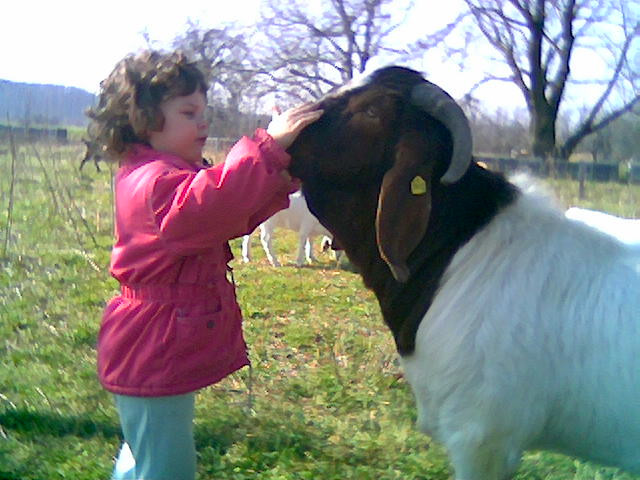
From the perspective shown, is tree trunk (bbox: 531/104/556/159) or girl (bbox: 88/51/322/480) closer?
girl (bbox: 88/51/322/480)

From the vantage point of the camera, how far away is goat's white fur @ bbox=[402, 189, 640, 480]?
251cm

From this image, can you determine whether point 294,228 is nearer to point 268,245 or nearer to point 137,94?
point 268,245

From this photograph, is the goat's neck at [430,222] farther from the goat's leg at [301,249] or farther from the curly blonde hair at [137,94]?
the goat's leg at [301,249]

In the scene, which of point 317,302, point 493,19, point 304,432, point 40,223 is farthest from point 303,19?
point 304,432

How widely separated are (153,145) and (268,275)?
653 cm

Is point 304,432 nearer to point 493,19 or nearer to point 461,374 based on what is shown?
point 461,374

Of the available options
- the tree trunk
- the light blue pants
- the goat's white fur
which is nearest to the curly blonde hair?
the light blue pants

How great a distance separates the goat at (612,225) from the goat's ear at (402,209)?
717mm

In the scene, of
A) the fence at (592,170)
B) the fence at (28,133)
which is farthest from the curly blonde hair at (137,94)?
the fence at (592,170)

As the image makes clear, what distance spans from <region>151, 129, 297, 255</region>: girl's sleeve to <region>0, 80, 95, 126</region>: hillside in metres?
5.10

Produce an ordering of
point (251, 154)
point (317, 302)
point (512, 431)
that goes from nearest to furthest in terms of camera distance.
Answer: point (251, 154)
point (512, 431)
point (317, 302)

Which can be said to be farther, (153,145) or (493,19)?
(493,19)

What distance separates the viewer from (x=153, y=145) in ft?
9.04

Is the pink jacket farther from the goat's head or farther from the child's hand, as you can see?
the goat's head
